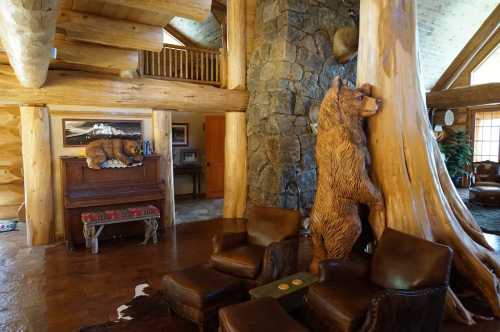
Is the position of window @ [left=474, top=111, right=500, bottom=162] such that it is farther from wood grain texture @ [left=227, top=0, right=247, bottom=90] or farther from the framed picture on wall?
the framed picture on wall

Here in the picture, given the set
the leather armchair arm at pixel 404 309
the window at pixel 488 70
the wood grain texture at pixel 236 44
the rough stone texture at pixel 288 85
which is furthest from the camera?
the window at pixel 488 70

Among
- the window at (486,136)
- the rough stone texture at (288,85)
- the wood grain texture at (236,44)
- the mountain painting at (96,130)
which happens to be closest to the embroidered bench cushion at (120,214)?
the mountain painting at (96,130)

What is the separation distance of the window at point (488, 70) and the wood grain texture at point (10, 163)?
11.0m

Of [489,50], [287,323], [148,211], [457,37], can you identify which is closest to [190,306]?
[287,323]

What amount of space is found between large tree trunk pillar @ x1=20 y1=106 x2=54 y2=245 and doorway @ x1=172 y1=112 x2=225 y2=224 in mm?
3273

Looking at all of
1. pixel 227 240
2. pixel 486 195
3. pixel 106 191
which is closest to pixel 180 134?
pixel 106 191

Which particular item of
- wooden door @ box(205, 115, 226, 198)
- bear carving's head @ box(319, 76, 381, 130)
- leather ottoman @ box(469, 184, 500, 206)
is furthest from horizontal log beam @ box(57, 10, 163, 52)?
leather ottoman @ box(469, 184, 500, 206)

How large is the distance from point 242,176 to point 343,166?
10.1ft

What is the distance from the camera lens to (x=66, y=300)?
9.98ft

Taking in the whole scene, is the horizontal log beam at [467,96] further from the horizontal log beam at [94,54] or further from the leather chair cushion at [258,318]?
the leather chair cushion at [258,318]

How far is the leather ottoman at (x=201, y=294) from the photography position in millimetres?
2406

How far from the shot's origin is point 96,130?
16.2 ft

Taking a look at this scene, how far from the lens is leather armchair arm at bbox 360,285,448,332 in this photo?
1895 millimetres

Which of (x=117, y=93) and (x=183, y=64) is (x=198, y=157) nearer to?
(x=183, y=64)
